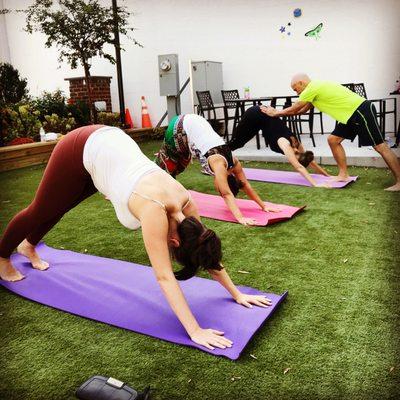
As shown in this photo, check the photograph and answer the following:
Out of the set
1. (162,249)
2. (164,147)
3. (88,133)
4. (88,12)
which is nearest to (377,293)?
(162,249)

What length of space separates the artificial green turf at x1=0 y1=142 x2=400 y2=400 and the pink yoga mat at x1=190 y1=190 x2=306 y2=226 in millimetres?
186

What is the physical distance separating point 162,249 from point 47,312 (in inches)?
34.5

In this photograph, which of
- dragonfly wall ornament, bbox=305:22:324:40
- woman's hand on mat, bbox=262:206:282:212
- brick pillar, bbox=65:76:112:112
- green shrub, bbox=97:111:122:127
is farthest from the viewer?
brick pillar, bbox=65:76:112:112

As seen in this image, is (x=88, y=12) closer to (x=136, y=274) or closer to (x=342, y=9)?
(x=342, y=9)

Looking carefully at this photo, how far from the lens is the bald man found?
427 centimetres

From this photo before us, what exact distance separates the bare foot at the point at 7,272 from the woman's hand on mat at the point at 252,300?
1.29 metres

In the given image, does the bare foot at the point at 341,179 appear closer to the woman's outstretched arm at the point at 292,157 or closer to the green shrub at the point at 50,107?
the woman's outstretched arm at the point at 292,157

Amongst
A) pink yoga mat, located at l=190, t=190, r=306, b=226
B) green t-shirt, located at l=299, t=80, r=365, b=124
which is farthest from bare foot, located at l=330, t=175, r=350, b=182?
pink yoga mat, located at l=190, t=190, r=306, b=226

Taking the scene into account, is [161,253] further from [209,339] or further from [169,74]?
[169,74]

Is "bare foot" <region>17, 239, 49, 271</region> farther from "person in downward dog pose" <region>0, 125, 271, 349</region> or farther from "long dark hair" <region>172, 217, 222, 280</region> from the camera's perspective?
"long dark hair" <region>172, 217, 222, 280</region>

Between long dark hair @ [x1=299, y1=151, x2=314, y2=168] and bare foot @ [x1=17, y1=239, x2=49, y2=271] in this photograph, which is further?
long dark hair @ [x1=299, y1=151, x2=314, y2=168]

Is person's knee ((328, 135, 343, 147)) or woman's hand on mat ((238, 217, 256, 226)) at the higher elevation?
person's knee ((328, 135, 343, 147))

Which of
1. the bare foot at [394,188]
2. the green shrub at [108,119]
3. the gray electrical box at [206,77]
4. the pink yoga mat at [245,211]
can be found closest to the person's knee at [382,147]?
the bare foot at [394,188]

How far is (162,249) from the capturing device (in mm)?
1599
